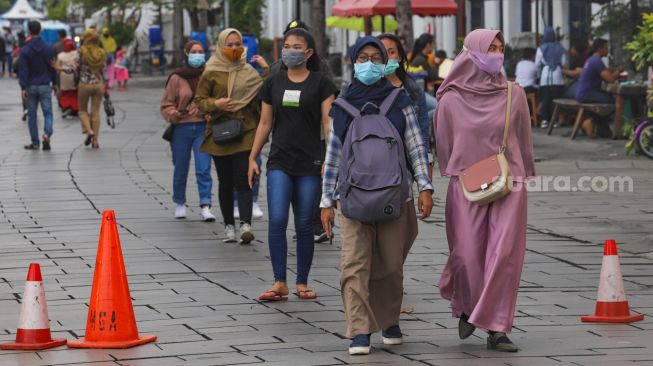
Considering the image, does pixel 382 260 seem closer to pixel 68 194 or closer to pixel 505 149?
pixel 505 149

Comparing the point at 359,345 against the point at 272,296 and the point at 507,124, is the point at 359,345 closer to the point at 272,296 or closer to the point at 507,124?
the point at 507,124

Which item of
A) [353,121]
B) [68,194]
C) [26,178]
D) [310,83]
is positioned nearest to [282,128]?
[310,83]

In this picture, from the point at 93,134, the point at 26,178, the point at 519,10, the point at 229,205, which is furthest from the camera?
the point at 519,10

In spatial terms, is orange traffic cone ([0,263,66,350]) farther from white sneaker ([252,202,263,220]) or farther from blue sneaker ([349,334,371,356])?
white sneaker ([252,202,263,220])

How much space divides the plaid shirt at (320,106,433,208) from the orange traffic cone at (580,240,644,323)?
1.30m

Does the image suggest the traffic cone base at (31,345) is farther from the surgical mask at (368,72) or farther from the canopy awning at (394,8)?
the canopy awning at (394,8)

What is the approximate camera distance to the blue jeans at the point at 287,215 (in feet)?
33.0

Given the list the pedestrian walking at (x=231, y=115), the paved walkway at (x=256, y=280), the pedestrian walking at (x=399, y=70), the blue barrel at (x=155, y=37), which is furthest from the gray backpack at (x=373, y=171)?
the blue barrel at (x=155, y=37)

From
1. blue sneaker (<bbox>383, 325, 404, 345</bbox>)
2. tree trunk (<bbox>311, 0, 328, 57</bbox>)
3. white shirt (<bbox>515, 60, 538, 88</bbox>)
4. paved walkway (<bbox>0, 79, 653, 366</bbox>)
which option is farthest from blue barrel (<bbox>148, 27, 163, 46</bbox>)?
blue sneaker (<bbox>383, 325, 404, 345</bbox>)

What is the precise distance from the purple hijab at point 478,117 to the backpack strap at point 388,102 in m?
0.25

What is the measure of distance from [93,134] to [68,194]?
6994 mm

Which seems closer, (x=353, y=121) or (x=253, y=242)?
(x=353, y=121)

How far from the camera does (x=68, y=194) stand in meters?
17.3

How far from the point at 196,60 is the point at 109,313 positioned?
627cm
